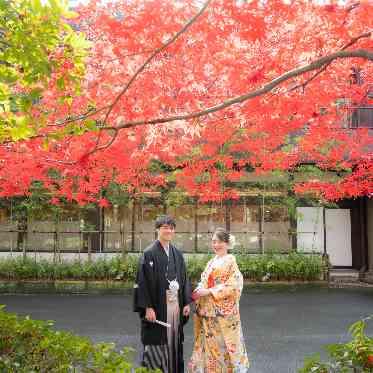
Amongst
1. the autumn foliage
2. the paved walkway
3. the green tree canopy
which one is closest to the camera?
the green tree canopy

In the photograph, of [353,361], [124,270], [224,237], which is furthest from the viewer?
[124,270]

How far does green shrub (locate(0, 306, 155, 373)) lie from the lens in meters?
2.59

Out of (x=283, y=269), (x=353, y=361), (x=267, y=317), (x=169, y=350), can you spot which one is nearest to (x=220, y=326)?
(x=169, y=350)

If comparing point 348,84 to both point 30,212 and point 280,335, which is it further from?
point 30,212

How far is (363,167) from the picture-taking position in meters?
12.4

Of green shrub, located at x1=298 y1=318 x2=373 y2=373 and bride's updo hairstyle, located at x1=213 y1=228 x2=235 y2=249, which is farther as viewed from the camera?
bride's updo hairstyle, located at x1=213 y1=228 x2=235 y2=249

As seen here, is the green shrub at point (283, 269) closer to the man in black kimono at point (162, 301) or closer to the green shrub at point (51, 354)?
the man in black kimono at point (162, 301)

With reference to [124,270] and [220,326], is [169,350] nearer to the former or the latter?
[220,326]

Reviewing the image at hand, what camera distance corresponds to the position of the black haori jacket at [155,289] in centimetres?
403

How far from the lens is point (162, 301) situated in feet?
13.4

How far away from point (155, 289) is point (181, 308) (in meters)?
0.39

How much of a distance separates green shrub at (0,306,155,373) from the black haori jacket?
108 centimetres

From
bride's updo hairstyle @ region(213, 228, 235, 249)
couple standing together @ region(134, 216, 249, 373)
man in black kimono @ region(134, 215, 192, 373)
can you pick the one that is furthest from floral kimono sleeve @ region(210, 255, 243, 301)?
man in black kimono @ region(134, 215, 192, 373)

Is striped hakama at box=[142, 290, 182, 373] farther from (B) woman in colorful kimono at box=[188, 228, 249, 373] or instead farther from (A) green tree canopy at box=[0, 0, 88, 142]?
(A) green tree canopy at box=[0, 0, 88, 142]
